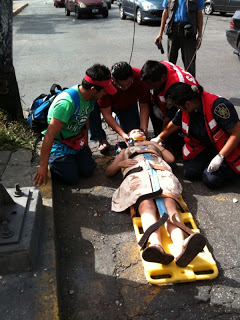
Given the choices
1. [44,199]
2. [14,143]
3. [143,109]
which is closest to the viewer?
[44,199]

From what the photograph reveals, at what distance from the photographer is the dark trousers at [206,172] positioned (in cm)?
347

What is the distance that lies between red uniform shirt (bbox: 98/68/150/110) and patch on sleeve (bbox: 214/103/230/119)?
118 cm

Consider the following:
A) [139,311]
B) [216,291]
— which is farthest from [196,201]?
[139,311]

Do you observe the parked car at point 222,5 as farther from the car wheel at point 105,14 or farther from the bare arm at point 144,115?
the bare arm at point 144,115

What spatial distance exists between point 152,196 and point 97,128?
71.6 inches

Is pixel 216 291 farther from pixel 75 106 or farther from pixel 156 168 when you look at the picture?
pixel 75 106

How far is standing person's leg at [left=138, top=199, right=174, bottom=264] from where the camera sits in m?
2.28

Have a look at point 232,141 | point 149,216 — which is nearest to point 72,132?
point 149,216

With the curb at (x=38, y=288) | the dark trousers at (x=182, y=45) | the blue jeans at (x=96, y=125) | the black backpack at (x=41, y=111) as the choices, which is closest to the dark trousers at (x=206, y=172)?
the blue jeans at (x=96, y=125)

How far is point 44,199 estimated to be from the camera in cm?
310

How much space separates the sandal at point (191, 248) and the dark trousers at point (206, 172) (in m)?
1.28

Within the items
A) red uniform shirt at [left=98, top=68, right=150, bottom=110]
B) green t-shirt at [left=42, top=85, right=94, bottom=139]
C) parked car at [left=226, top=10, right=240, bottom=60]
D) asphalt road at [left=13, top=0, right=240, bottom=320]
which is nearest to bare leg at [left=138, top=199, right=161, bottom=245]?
asphalt road at [left=13, top=0, right=240, bottom=320]

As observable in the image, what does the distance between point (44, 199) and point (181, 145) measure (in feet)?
6.54

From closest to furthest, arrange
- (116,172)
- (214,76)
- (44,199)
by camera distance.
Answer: (44,199)
(116,172)
(214,76)
